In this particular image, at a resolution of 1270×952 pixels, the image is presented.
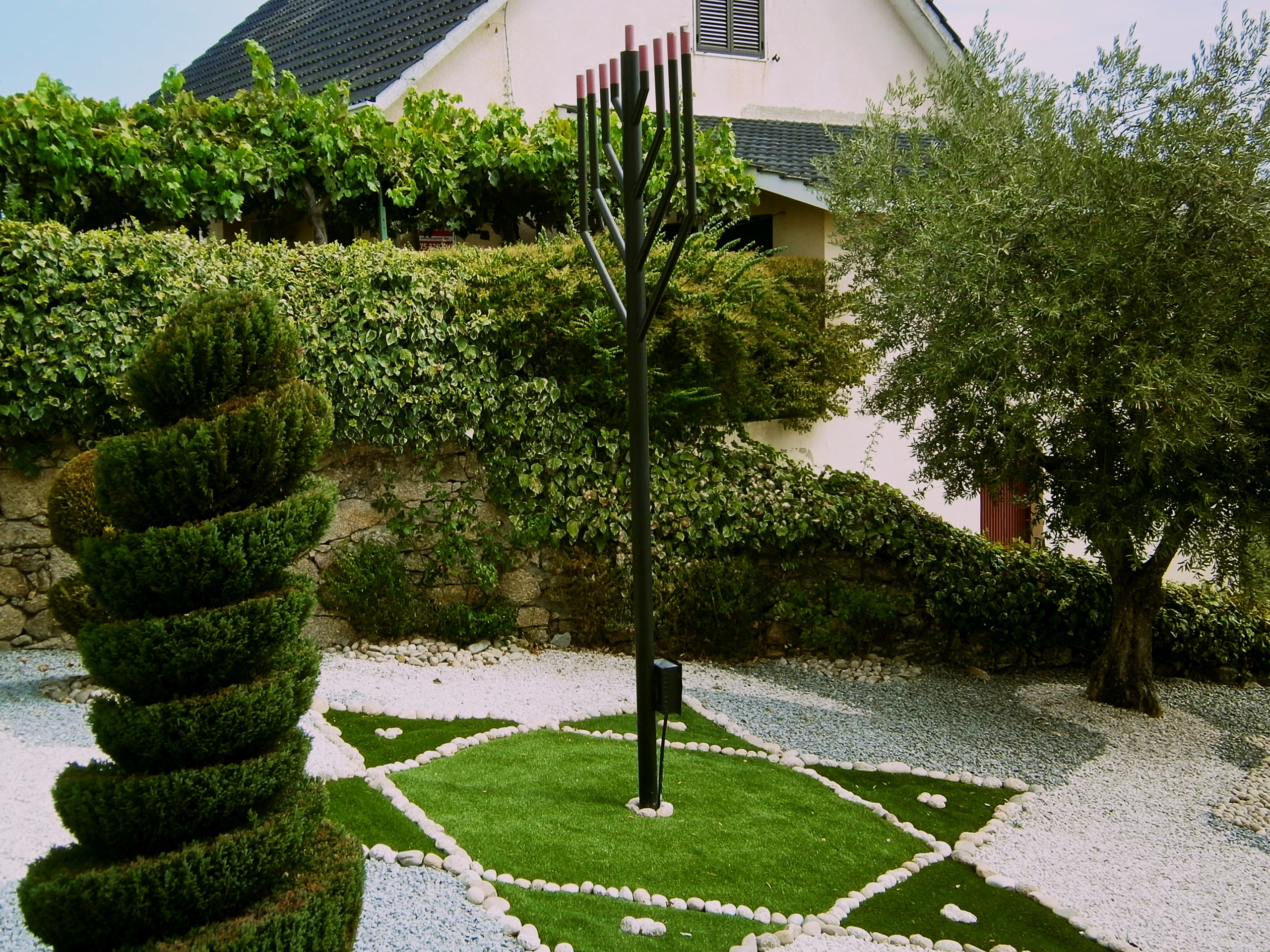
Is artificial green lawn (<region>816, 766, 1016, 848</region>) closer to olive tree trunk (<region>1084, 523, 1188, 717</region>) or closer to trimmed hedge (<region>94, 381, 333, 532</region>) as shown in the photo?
olive tree trunk (<region>1084, 523, 1188, 717</region>)

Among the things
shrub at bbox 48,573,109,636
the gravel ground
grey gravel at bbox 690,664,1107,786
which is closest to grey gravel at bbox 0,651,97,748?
the gravel ground

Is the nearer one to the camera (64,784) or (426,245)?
(64,784)

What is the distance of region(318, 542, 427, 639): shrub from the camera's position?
30.2ft

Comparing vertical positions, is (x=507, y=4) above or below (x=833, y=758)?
above

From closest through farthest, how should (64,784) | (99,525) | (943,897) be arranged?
(64,784) < (943,897) < (99,525)

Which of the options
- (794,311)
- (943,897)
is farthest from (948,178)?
(943,897)

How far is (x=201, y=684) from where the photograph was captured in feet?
12.2

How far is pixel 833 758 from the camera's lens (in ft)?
25.3

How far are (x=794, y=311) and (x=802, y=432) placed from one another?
5.01 feet

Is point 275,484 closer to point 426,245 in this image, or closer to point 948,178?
point 948,178

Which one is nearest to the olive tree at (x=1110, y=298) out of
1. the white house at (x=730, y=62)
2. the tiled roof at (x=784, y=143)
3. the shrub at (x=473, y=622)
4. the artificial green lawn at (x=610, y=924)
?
the white house at (x=730, y=62)

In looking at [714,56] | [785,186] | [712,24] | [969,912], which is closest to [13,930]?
[969,912]

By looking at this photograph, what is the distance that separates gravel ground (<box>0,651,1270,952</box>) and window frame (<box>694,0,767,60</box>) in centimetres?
958

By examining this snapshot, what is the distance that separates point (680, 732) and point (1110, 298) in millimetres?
4438
